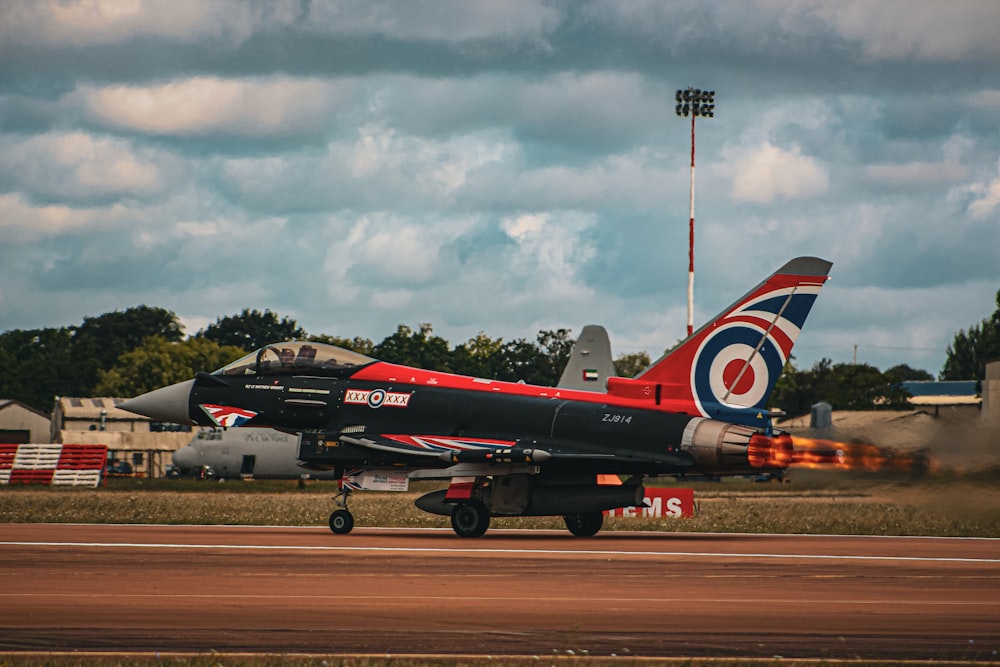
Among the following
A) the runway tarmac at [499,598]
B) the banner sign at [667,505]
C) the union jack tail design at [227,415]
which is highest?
the union jack tail design at [227,415]

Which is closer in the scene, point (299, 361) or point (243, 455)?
point (299, 361)

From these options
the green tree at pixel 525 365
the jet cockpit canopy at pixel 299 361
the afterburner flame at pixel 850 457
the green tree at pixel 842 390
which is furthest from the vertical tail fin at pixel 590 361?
the green tree at pixel 525 365

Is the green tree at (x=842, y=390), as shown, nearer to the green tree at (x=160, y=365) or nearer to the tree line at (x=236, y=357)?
the tree line at (x=236, y=357)

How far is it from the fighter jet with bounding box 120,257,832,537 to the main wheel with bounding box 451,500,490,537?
1.1 inches

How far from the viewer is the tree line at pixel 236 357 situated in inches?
5300

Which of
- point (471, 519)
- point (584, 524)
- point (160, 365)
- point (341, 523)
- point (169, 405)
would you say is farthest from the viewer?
point (160, 365)

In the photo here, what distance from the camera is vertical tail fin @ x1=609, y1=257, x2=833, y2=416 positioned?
25.9m

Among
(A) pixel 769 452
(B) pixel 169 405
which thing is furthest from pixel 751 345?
(B) pixel 169 405

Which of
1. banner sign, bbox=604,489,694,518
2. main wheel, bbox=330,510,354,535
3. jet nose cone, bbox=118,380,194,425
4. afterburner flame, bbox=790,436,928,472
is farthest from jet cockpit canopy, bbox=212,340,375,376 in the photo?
afterburner flame, bbox=790,436,928,472

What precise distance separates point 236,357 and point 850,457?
12222cm

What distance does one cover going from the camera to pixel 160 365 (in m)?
139

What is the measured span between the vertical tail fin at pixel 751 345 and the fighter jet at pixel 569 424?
0.02m

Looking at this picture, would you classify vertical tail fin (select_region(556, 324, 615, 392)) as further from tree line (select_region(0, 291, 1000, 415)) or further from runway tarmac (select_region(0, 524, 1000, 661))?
tree line (select_region(0, 291, 1000, 415))

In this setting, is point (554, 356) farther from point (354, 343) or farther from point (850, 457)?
point (850, 457)
